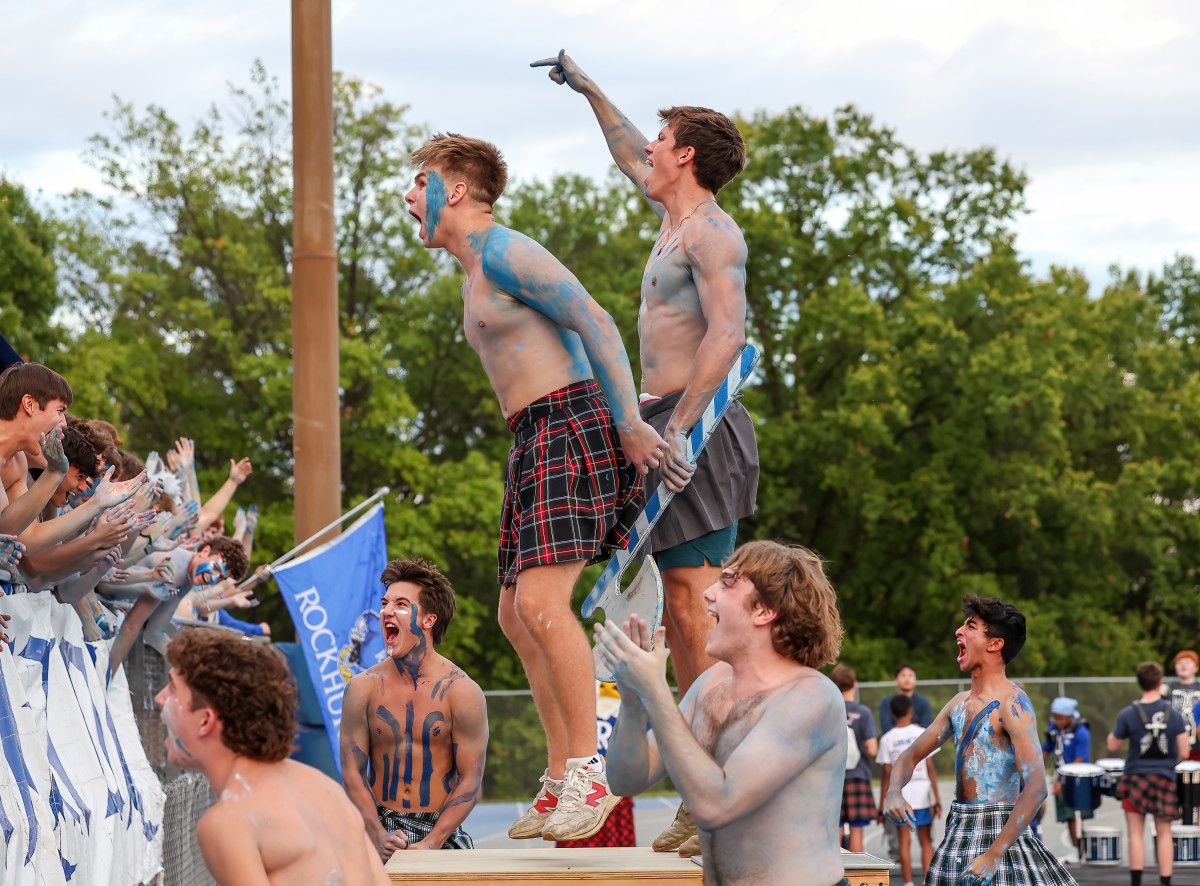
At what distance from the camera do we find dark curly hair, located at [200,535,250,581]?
9297 millimetres

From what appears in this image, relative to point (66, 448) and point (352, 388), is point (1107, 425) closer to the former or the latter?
point (352, 388)

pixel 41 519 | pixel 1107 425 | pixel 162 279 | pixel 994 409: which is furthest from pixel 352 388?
pixel 41 519

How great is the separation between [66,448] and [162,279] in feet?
73.3

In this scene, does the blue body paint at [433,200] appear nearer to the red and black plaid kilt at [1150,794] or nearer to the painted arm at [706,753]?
the painted arm at [706,753]

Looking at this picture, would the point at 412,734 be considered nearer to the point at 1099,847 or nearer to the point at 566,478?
the point at 566,478

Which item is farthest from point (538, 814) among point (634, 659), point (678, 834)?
point (634, 659)

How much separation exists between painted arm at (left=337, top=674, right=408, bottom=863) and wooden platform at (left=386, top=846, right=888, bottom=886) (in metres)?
0.86

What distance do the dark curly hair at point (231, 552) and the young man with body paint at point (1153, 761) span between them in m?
8.08

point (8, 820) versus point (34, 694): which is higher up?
point (34, 694)

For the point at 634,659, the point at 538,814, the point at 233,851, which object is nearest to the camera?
the point at 233,851

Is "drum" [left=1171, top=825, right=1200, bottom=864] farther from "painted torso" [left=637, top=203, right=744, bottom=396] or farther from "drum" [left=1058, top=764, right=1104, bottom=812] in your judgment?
"painted torso" [left=637, top=203, right=744, bottom=396]

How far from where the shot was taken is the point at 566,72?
5754 millimetres

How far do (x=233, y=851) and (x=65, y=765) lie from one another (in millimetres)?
3222

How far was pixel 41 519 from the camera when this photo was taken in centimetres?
639
